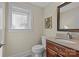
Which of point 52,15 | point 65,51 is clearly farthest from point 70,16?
point 65,51

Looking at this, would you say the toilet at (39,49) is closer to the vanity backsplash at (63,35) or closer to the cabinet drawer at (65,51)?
the vanity backsplash at (63,35)

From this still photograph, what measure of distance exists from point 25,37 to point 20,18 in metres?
0.44

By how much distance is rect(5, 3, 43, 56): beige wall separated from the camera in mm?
2270

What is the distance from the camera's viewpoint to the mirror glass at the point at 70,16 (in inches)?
68.2

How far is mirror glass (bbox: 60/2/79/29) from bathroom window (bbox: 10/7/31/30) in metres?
0.73

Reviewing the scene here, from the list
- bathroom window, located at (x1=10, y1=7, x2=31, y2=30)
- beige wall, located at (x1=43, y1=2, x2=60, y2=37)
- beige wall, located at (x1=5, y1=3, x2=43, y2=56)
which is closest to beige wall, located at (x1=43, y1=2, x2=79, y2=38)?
beige wall, located at (x1=43, y1=2, x2=60, y2=37)

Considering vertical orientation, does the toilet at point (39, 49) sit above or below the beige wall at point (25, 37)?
below

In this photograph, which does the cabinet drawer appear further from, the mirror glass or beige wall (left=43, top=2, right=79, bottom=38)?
beige wall (left=43, top=2, right=79, bottom=38)

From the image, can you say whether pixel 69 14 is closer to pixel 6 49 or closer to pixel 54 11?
pixel 54 11

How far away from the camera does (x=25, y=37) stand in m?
2.32

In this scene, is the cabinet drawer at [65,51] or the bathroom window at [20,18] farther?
the bathroom window at [20,18]

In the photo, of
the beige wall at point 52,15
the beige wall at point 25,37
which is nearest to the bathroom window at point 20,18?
the beige wall at point 25,37

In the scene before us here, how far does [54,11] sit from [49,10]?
0.12 m

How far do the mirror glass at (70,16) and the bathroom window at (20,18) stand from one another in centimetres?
73
